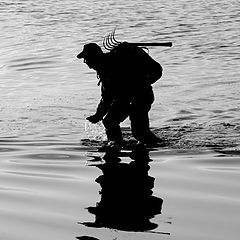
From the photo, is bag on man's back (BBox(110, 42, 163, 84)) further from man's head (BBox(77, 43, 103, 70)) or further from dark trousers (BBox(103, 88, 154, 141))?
dark trousers (BBox(103, 88, 154, 141))

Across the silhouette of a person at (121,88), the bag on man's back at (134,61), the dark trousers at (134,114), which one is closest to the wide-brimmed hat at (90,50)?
the silhouette of a person at (121,88)

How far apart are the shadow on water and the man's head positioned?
1420 millimetres

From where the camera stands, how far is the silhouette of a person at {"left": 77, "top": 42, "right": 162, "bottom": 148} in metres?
10.8

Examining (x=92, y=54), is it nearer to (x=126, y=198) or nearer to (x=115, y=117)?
(x=115, y=117)

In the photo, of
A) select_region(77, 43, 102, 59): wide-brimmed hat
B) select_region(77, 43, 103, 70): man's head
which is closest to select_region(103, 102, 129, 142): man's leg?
select_region(77, 43, 103, 70): man's head

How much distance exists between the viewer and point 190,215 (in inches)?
302

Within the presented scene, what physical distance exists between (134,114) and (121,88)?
515 mm

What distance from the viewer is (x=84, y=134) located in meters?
13.6

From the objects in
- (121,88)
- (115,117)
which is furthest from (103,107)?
(121,88)

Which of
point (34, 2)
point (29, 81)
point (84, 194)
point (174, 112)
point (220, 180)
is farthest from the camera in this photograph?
point (34, 2)

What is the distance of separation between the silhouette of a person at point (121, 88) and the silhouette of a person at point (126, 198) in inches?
31.1

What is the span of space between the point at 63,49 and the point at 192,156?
56.6 ft

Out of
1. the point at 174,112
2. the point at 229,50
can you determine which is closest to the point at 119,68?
the point at 174,112

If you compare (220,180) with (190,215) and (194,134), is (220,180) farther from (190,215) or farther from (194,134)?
(194,134)
